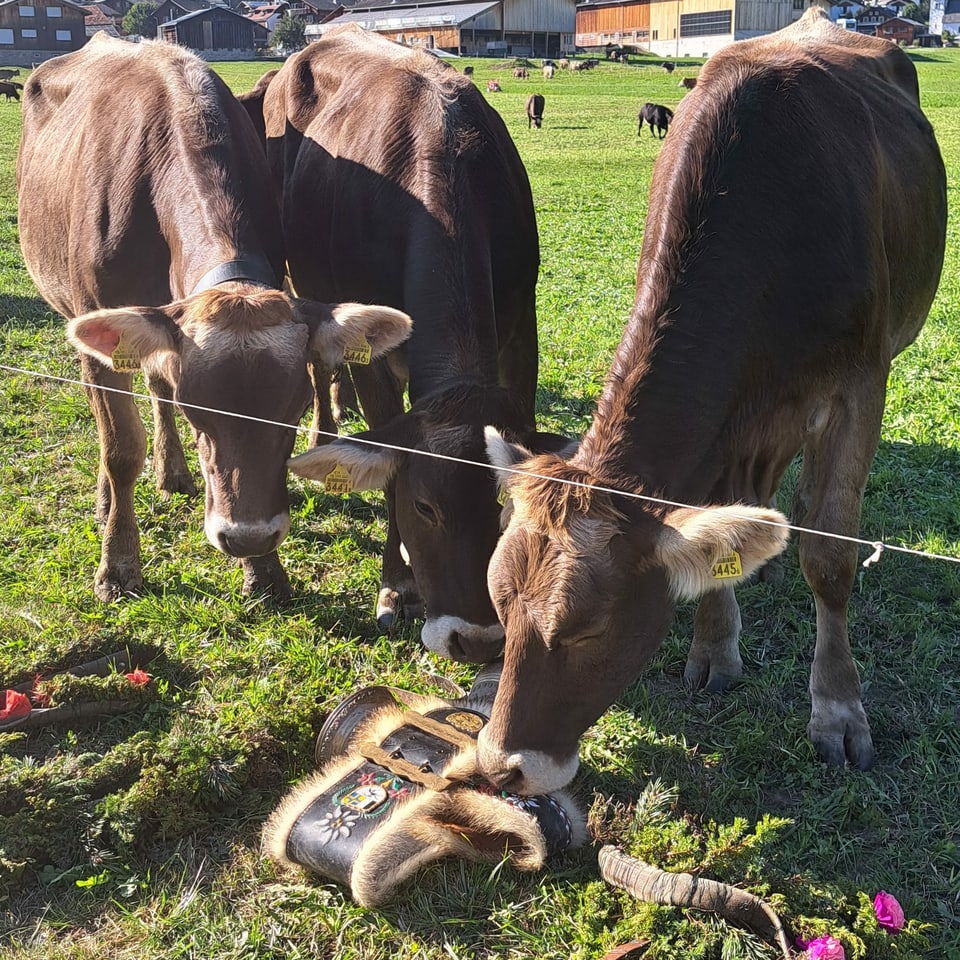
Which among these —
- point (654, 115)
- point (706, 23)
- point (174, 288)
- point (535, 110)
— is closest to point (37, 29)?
point (706, 23)

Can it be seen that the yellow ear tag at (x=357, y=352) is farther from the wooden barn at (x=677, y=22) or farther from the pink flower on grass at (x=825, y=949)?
the wooden barn at (x=677, y=22)

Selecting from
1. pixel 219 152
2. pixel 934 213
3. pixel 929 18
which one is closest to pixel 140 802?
pixel 219 152

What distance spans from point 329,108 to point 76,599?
314 centimetres

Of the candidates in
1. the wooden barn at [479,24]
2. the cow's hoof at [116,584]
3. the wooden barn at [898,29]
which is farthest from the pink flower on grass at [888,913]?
the wooden barn at [898,29]

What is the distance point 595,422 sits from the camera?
331cm

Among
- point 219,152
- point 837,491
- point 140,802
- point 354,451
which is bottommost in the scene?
point 140,802

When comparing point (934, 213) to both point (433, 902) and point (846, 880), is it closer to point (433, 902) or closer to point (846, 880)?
point (846, 880)

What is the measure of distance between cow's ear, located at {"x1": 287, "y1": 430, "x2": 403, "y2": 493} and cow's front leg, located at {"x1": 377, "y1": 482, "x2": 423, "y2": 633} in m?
0.75

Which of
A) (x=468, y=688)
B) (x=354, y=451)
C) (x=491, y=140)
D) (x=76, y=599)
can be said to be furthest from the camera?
(x=491, y=140)

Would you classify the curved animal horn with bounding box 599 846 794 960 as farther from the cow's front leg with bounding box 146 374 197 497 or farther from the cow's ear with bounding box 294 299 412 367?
the cow's front leg with bounding box 146 374 197 497

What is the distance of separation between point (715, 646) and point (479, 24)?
8091cm

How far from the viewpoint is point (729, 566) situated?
114 inches

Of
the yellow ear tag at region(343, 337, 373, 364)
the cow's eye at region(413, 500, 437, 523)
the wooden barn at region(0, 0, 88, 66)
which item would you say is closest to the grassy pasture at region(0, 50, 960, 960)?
the cow's eye at region(413, 500, 437, 523)

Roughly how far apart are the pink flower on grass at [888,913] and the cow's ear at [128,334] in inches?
126
